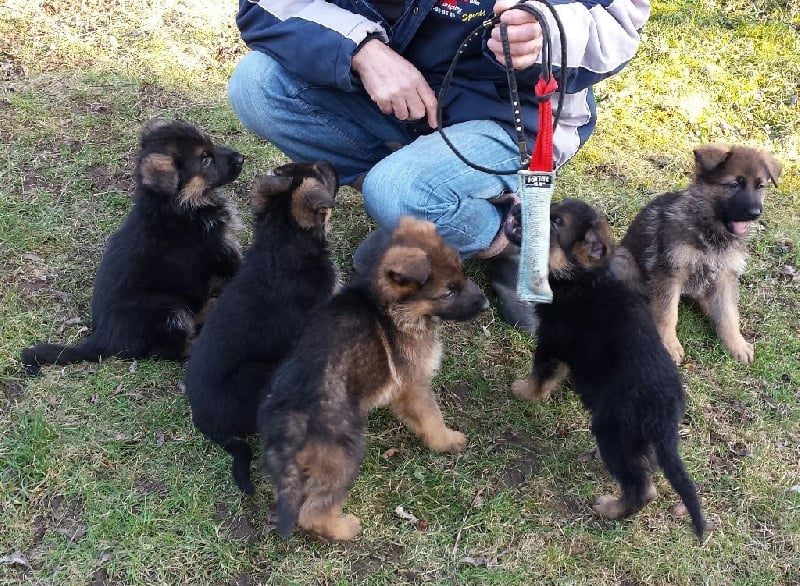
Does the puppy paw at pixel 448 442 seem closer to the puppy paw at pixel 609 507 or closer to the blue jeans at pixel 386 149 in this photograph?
the puppy paw at pixel 609 507

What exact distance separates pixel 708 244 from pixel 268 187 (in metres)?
2.98

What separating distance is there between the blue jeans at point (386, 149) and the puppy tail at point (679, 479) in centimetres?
173

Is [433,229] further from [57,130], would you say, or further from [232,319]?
[57,130]

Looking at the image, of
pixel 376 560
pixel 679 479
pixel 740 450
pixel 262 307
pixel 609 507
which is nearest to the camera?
pixel 679 479

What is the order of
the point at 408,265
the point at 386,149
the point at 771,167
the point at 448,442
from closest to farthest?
the point at 408,265
the point at 448,442
the point at 771,167
the point at 386,149

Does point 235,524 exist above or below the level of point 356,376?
below

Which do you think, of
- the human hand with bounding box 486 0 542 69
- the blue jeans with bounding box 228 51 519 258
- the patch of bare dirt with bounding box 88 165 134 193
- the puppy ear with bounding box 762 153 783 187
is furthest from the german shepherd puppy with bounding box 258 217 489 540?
the patch of bare dirt with bounding box 88 165 134 193

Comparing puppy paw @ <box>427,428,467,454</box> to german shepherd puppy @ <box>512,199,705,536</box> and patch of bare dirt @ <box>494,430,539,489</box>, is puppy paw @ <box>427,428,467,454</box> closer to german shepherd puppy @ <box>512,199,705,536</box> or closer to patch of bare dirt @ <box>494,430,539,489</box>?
patch of bare dirt @ <box>494,430,539,489</box>

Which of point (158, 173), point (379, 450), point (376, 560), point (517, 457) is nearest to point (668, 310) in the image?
point (517, 457)

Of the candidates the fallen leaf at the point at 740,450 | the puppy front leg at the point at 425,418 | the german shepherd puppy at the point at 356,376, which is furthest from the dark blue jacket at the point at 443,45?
the fallen leaf at the point at 740,450

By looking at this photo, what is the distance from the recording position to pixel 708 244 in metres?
4.75

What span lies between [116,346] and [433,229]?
7.02 ft

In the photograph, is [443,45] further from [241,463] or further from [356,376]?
[241,463]

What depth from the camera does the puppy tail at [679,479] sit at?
319 centimetres
